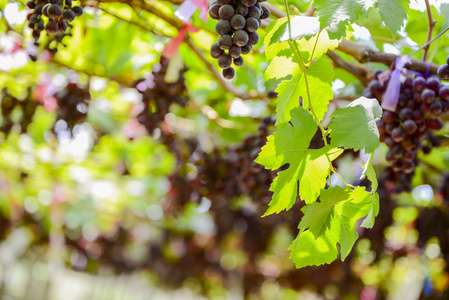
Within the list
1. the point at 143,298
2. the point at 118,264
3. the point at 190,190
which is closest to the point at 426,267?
the point at 190,190

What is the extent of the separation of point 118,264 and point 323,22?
6.08 metres

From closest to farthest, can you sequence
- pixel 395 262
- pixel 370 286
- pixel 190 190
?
pixel 190 190
pixel 395 262
pixel 370 286

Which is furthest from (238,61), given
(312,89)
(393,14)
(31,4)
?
(31,4)

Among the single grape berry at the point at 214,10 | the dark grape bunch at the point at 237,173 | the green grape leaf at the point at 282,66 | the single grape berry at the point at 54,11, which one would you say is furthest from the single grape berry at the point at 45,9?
the dark grape bunch at the point at 237,173

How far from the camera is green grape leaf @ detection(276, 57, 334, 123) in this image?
2.51ft

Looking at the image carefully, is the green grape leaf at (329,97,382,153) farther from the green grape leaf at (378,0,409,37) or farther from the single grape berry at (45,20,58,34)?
the single grape berry at (45,20,58,34)

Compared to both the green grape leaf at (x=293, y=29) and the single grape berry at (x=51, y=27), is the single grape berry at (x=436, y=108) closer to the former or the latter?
the green grape leaf at (x=293, y=29)

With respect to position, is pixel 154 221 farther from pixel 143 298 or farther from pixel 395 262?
pixel 143 298

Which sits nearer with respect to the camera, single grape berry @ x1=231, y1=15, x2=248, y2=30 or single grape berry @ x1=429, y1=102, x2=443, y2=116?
single grape berry @ x1=231, y1=15, x2=248, y2=30

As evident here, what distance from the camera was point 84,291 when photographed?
356 inches

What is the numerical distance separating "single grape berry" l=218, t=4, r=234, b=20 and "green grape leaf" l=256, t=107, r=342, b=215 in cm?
20

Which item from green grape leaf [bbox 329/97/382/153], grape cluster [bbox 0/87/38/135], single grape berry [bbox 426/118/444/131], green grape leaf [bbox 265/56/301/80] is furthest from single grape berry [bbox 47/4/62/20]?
grape cluster [bbox 0/87/38/135]

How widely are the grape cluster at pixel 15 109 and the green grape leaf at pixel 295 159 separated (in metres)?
1.63

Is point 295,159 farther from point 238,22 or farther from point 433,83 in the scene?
point 433,83
